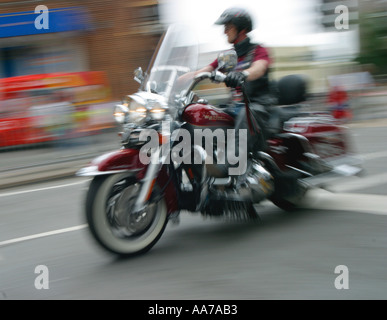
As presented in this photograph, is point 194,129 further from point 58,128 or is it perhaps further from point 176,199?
point 58,128

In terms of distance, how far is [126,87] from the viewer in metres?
20.7

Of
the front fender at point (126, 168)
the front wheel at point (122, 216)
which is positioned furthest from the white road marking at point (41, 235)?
the front fender at point (126, 168)

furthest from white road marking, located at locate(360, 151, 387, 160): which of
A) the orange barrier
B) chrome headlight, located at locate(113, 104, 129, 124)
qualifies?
chrome headlight, located at locate(113, 104, 129, 124)

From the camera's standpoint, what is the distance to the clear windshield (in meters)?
5.16

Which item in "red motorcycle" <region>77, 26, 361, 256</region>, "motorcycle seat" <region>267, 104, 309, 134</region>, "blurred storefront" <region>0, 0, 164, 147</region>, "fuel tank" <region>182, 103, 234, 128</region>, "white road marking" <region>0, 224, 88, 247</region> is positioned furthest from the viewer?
"blurred storefront" <region>0, 0, 164, 147</region>

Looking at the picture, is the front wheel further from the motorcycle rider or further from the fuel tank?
the motorcycle rider

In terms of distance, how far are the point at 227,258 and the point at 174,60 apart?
1657 mm

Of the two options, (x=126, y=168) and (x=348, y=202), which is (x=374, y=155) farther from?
(x=126, y=168)

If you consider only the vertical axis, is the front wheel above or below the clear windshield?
below

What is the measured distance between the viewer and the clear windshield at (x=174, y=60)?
5.16m

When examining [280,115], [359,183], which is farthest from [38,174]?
[280,115]

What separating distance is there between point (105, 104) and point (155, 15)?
374 inches

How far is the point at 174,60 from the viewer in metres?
5.26
